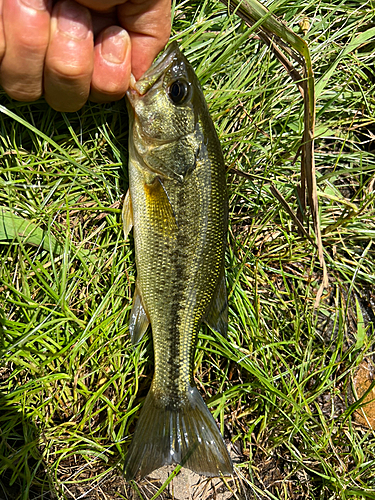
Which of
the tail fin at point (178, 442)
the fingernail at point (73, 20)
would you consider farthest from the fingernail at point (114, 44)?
the tail fin at point (178, 442)

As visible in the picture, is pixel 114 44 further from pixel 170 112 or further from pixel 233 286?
pixel 233 286

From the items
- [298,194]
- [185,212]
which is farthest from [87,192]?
[298,194]

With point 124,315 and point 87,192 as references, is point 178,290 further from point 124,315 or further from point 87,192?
point 87,192

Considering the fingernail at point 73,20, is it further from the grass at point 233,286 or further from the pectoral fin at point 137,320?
the pectoral fin at point 137,320

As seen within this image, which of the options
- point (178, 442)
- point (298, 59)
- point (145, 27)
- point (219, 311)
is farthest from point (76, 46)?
point (178, 442)

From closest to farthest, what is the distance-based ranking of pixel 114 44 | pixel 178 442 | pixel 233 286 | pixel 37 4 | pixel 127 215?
pixel 37 4, pixel 114 44, pixel 178 442, pixel 127 215, pixel 233 286

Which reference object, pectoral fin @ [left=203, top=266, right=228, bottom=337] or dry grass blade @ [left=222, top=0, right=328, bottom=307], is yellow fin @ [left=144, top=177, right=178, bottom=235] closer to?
pectoral fin @ [left=203, top=266, right=228, bottom=337]
